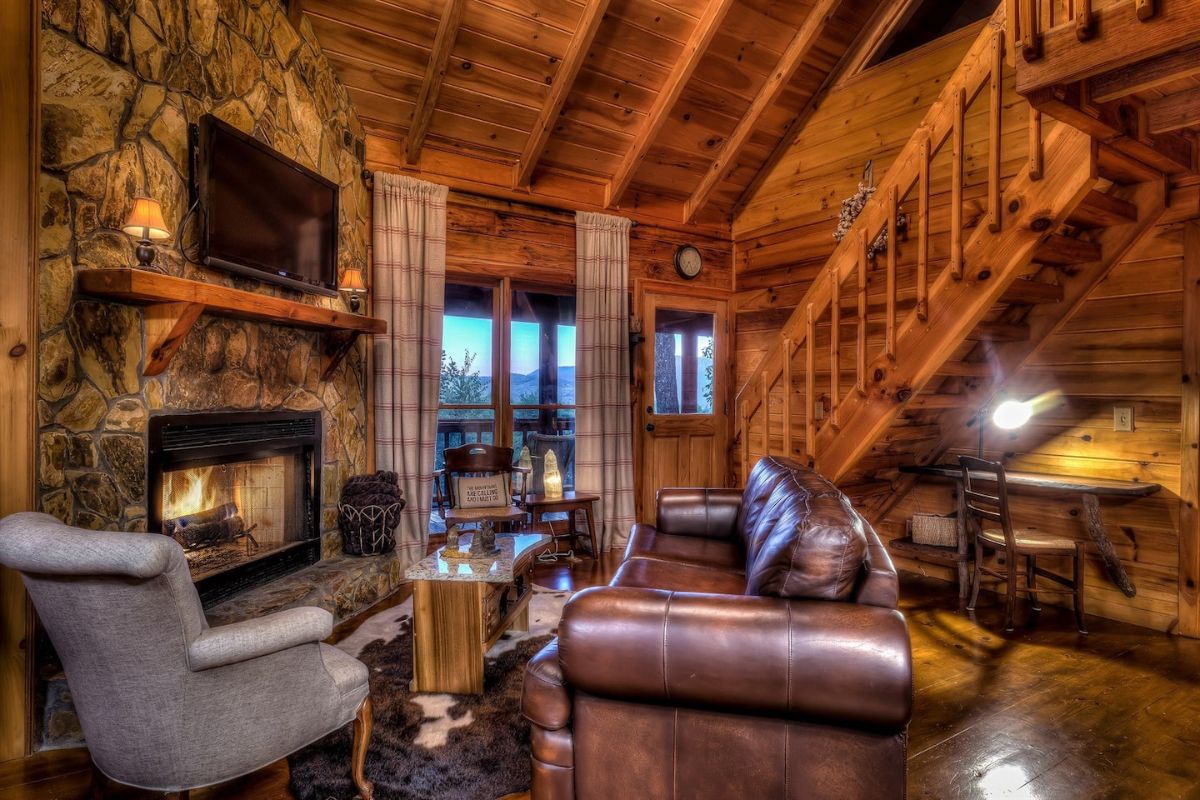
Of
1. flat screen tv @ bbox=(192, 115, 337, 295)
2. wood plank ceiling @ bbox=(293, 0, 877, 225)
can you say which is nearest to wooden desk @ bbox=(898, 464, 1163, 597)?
wood plank ceiling @ bbox=(293, 0, 877, 225)

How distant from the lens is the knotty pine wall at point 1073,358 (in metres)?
3.08

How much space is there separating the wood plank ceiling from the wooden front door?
872 millimetres

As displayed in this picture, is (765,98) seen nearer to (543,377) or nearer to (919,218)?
(919,218)

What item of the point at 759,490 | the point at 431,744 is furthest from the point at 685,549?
the point at 431,744

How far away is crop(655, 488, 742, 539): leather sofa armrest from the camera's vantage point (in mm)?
3129

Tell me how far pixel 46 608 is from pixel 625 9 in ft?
13.2

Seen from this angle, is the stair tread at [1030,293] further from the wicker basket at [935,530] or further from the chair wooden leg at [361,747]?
the chair wooden leg at [361,747]

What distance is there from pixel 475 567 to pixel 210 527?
4.57 ft

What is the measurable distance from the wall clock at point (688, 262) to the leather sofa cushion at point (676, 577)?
3173mm

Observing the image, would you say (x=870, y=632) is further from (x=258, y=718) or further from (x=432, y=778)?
(x=258, y=718)

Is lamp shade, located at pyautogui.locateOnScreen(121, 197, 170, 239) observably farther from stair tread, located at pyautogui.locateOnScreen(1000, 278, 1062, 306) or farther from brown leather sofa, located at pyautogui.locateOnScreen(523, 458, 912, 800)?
stair tread, located at pyautogui.locateOnScreen(1000, 278, 1062, 306)

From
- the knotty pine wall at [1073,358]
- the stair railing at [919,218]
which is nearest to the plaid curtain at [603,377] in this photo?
the stair railing at [919,218]

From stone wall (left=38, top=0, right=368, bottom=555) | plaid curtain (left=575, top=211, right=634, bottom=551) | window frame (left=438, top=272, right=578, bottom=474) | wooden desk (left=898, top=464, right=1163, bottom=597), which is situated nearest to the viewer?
stone wall (left=38, top=0, right=368, bottom=555)

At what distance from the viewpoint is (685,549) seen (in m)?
2.87
